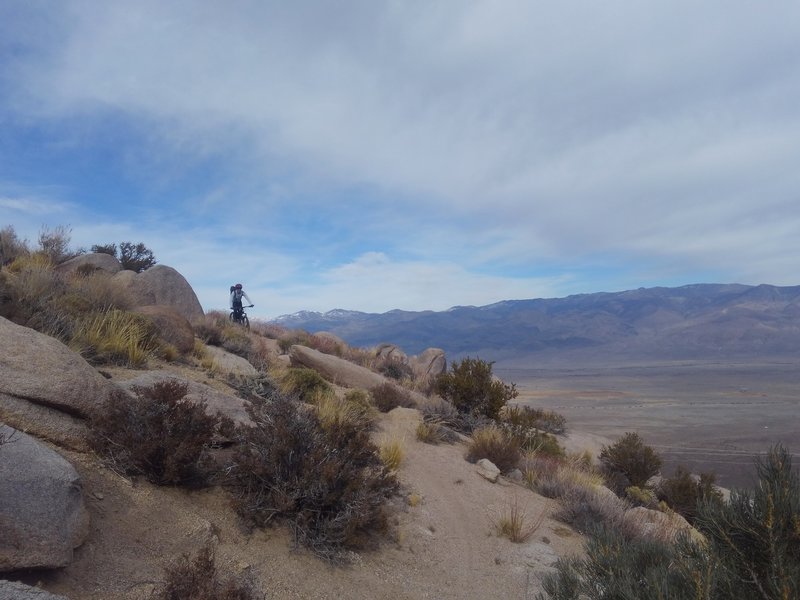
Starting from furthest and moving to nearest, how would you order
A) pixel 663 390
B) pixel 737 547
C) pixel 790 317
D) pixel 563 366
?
pixel 790 317 < pixel 563 366 < pixel 663 390 < pixel 737 547

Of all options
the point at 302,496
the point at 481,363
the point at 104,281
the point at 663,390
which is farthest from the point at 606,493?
the point at 663,390

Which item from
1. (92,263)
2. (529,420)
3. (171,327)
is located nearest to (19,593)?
(171,327)

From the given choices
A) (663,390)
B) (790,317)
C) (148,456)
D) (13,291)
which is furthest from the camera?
(790,317)

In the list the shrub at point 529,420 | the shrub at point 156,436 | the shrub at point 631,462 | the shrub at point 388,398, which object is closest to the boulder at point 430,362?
the shrub at point 529,420

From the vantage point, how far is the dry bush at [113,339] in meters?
8.62

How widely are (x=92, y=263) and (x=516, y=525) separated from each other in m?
16.3

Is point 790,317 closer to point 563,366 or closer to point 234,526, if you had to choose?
point 563,366

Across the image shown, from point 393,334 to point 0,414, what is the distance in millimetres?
177151

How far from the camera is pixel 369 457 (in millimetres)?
7223

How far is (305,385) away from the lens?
38.9ft

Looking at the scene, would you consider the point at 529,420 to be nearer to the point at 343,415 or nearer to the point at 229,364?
the point at 343,415

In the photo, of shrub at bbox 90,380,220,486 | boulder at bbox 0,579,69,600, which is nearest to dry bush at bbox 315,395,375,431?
shrub at bbox 90,380,220,486

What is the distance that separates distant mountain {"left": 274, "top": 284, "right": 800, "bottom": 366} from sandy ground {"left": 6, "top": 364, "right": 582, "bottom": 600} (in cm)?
10623

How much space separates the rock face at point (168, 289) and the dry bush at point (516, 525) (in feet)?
43.7
